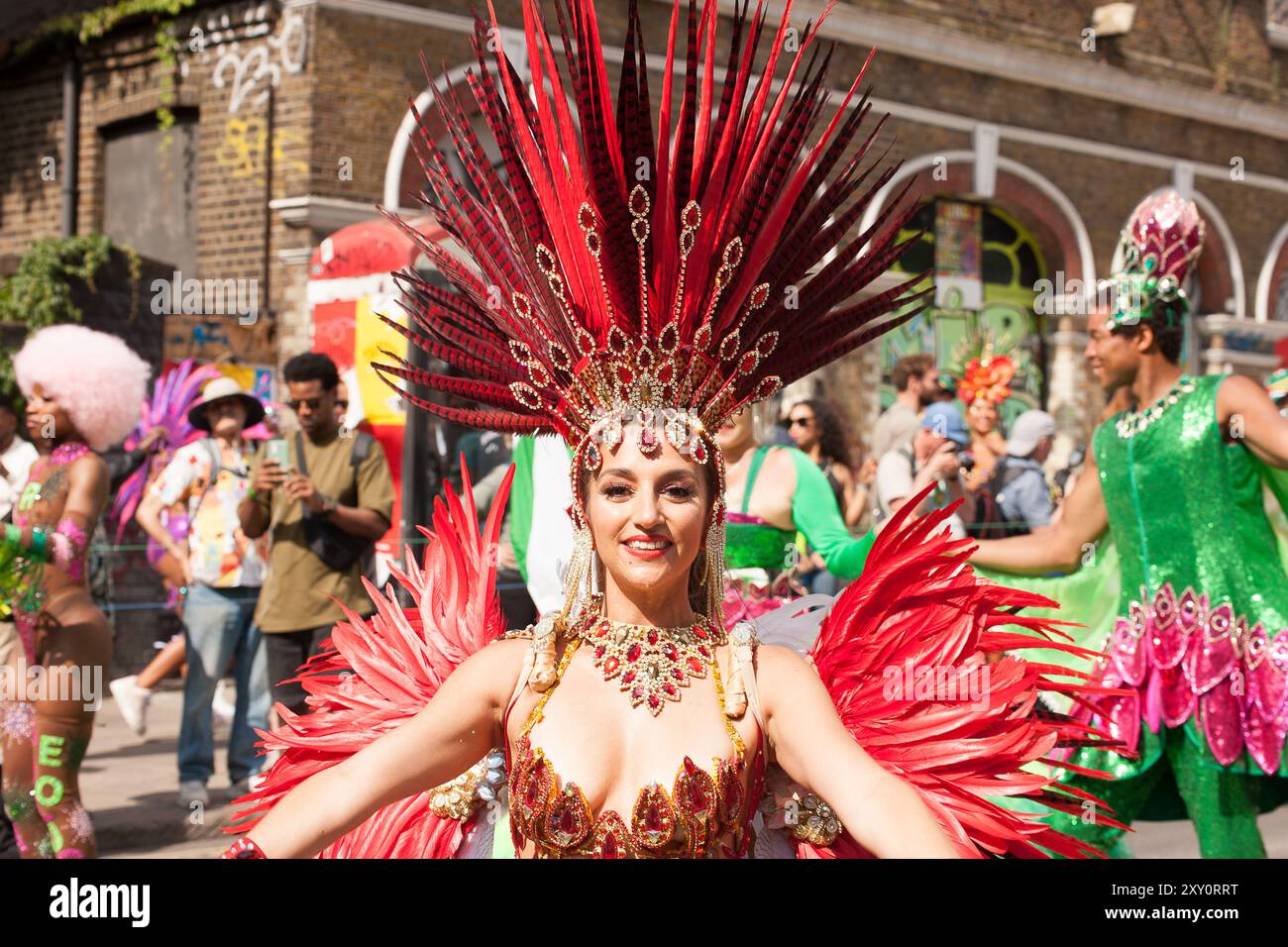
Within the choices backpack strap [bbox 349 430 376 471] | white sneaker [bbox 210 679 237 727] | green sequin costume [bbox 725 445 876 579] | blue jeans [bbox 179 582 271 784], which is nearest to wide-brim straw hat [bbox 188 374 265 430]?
blue jeans [bbox 179 582 271 784]

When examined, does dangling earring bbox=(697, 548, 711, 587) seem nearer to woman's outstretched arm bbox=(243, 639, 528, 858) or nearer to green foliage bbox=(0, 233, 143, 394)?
woman's outstretched arm bbox=(243, 639, 528, 858)

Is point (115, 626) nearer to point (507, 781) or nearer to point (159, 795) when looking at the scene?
point (159, 795)

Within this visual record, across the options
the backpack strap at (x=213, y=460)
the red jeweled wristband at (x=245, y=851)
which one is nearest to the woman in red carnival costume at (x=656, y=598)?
the red jeweled wristband at (x=245, y=851)

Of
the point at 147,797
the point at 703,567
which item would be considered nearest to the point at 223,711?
the point at 147,797

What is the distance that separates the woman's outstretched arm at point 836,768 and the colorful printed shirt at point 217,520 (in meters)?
4.65

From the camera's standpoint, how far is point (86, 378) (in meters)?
5.20

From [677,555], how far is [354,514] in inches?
150

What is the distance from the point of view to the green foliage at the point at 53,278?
436 inches

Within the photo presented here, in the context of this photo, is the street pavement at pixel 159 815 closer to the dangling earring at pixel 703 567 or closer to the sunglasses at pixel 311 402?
the sunglasses at pixel 311 402

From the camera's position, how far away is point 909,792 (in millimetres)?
2287

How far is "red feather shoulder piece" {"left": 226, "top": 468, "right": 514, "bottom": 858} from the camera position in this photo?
2701 millimetres

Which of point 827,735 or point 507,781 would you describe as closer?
point 827,735
